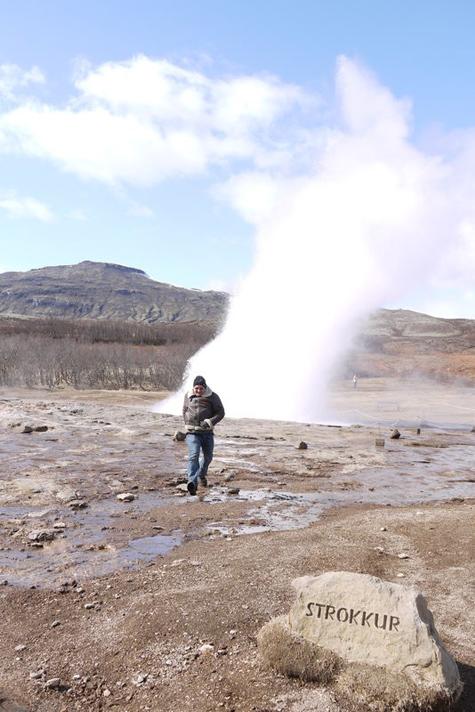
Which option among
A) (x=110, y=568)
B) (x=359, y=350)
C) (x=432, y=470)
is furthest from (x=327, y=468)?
(x=359, y=350)

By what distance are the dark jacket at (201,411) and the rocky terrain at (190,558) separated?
1.09m

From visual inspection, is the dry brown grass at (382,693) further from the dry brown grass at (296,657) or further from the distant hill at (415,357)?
the distant hill at (415,357)

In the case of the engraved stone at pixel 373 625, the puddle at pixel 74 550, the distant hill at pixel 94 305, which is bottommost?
the puddle at pixel 74 550

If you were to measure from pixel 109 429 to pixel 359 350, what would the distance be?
54.4m

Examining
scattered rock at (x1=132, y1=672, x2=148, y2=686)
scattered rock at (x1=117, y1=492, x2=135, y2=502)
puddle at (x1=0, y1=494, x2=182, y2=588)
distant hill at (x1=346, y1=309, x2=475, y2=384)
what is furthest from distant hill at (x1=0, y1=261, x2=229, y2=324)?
scattered rock at (x1=132, y1=672, x2=148, y2=686)

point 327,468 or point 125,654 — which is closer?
point 125,654

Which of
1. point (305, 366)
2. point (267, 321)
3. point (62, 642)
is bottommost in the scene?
point (62, 642)

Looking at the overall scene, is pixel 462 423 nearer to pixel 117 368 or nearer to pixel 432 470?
pixel 432 470

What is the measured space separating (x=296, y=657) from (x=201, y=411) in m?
5.53

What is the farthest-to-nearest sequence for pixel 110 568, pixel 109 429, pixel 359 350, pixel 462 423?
pixel 359 350
pixel 462 423
pixel 109 429
pixel 110 568

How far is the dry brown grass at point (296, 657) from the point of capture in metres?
3.76

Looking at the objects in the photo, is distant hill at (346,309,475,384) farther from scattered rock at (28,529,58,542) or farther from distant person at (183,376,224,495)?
scattered rock at (28,529,58,542)

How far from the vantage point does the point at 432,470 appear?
13219mm

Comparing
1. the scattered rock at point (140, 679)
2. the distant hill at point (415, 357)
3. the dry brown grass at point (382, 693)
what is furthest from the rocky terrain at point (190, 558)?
the distant hill at point (415, 357)
